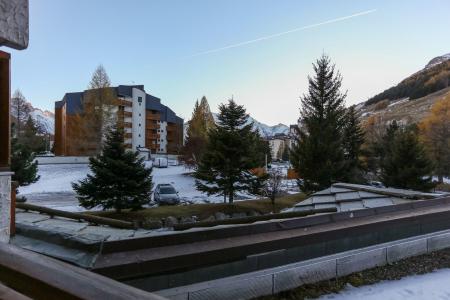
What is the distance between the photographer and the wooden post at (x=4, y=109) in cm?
236

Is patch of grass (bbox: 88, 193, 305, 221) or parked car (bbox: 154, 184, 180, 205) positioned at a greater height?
parked car (bbox: 154, 184, 180, 205)

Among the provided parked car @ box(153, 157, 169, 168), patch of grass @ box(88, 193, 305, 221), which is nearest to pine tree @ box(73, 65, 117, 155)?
parked car @ box(153, 157, 169, 168)

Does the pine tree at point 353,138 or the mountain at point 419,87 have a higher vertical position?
the mountain at point 419,87

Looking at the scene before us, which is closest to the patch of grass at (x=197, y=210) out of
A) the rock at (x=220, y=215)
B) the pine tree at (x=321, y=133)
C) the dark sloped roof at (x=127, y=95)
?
the rock at (x=220, y=215)

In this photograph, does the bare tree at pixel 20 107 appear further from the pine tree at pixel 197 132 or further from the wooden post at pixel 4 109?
the wooden post at pixel 4 109

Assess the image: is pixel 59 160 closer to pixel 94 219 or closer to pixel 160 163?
pixel 160 163

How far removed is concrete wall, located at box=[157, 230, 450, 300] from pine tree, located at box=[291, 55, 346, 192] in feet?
62.2

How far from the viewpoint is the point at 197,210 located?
1981cm

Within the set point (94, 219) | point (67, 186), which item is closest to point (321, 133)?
point (94, 219)

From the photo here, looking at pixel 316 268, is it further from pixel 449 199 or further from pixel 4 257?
pixel 449 199

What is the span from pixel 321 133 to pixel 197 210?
411 inches

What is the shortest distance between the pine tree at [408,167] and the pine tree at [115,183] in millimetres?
16104

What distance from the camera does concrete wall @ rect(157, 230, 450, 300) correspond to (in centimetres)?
238

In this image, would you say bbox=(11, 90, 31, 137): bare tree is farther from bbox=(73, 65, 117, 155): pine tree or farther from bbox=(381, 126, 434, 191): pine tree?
bbox=(381, 126, 434, 191): pine tree
